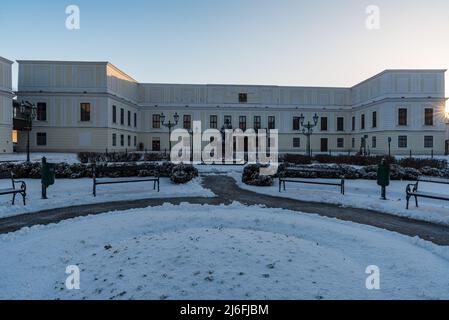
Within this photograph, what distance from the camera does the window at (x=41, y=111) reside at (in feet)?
117

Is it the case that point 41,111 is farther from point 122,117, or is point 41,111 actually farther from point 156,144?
point 156,144

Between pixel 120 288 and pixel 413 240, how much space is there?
5.20m

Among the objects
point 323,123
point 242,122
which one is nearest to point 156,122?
point 242,122

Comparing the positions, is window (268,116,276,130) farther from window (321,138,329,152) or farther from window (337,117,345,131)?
window (337,117,345,131)

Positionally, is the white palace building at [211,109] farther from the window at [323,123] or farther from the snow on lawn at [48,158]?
the snow on lawn at [48,158]

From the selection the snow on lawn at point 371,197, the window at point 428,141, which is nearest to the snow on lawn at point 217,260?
the snow on lawn at point 371,197

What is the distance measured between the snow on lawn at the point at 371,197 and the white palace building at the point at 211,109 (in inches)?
1102

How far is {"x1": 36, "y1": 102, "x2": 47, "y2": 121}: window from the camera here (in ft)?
117

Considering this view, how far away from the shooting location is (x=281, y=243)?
531cm

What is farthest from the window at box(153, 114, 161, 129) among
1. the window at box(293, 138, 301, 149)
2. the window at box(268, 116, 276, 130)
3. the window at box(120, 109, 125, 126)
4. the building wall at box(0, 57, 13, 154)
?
the window at box(293, 138, 301, 149)

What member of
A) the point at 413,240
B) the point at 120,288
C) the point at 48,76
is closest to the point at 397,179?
the point at 413,240

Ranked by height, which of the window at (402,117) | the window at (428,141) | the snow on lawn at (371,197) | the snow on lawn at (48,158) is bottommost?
the snow on lawn at (371,197)

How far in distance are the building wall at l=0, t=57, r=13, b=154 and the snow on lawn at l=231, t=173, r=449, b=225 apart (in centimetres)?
2720

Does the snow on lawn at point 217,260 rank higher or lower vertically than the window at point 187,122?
lower
